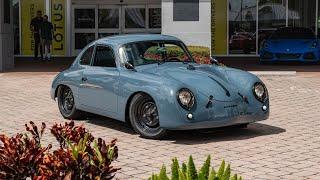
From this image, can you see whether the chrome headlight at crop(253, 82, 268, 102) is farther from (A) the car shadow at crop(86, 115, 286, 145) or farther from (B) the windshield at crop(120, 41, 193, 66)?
(B) the windshield at crop(120, 41, 193, 66)

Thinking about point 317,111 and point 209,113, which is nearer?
point 209,113

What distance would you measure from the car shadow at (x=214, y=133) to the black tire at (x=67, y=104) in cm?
69

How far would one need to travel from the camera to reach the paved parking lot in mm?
6247

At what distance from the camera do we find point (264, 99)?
8.08 m

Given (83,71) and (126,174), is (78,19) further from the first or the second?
(126,174)

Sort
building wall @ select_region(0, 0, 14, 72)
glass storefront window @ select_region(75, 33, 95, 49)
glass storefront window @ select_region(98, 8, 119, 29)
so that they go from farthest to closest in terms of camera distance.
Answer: glass storefront window @ select_region(98, 8, 119, 29) → glass storefront window @ select_region(75, 33, 95, 49) → building wall @ select_region(0, 0, 14, 72)

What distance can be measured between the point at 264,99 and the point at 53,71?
11.7 metres

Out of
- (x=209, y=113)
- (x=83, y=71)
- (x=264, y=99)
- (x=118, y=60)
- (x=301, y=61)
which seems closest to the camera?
(x=209, y=113)

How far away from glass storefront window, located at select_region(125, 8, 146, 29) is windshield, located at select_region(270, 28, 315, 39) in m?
7.09

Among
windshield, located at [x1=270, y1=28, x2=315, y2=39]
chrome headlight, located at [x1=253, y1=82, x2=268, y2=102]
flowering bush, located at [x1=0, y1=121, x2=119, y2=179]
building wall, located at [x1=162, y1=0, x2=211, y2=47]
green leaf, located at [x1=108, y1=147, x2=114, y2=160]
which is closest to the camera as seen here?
flowering bush, located at [x1=0, y1=121, x2=119, y2=179]

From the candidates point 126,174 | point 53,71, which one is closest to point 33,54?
point 53,71

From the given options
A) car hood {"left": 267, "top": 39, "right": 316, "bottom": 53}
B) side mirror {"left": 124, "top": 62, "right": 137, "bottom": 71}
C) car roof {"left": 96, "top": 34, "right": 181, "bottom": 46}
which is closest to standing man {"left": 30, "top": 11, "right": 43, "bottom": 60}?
car hood {"left": 267, "top": 39, "right": 316, "bottom": 53}

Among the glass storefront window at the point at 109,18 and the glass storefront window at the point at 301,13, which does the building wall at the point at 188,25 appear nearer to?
the glass storefront window at the point at 301,13

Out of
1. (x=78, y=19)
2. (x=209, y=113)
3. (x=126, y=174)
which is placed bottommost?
(x=126, y=174)
